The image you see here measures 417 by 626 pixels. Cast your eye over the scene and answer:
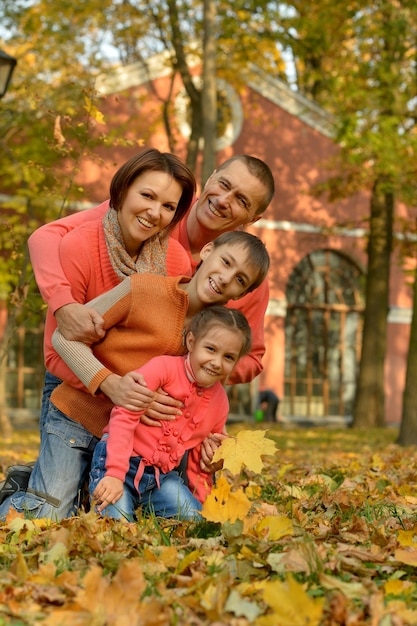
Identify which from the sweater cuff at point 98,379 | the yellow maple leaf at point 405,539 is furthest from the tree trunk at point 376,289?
the yellow maple leaf at point 405,539

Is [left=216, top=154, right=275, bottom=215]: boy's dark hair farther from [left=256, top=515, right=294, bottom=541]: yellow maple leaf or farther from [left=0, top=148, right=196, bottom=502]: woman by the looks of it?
[left=256, top=515, right=294, bottom=541]: yellow maple leaf

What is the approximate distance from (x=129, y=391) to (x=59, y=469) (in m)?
0.77

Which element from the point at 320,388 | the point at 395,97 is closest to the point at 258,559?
the point at 395,97

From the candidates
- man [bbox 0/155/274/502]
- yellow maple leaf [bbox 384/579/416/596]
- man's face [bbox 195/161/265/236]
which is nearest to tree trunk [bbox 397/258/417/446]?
man [bbox 0/155/274/502]

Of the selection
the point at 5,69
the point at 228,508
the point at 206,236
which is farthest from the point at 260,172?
the point at 5,69

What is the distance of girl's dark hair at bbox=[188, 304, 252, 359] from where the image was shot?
3863 mm

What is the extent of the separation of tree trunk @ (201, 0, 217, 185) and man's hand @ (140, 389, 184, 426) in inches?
347

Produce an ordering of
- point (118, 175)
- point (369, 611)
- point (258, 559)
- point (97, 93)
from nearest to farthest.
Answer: point (369, 611), point (258, 559), point (118, 175), point (97, 93)

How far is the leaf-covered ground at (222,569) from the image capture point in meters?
2.34

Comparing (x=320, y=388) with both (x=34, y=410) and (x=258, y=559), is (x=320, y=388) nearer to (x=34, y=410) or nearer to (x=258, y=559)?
(x=34, y=410)

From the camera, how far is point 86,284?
4.25 m

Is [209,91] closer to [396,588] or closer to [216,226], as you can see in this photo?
[216,226]

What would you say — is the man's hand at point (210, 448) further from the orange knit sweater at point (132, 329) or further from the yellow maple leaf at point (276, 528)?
the yellow maple leaf at point (276, 528)

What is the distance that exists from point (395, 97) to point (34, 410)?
10.6 m
